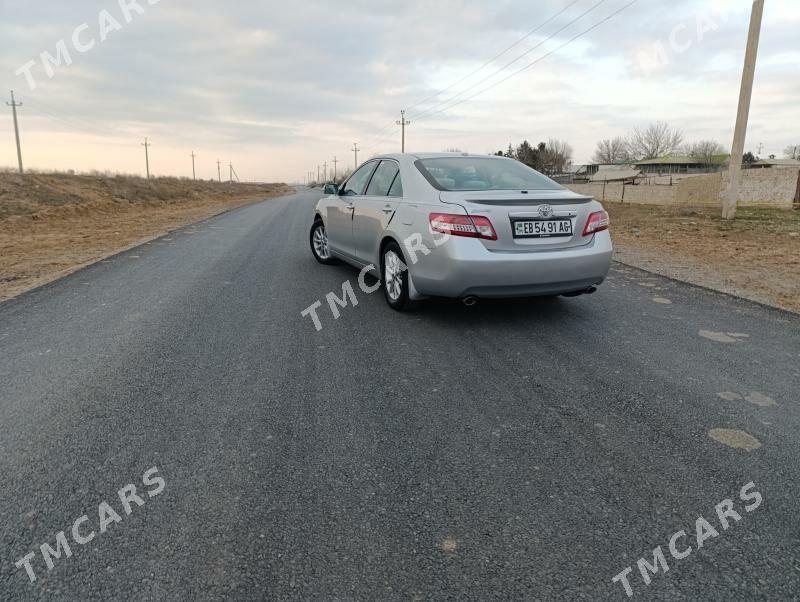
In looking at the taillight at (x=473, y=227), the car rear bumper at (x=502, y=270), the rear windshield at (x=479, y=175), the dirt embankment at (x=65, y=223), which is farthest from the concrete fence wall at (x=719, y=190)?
the dirt embankment at (x=65, y=223)

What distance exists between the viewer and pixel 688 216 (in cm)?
1720

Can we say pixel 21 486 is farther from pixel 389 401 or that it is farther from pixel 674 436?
pixel 674 436

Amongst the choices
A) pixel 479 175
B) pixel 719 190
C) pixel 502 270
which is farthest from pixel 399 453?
pixel 719 190

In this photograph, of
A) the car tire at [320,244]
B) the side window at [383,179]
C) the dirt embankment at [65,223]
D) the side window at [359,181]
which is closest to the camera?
the side window at [383,179]

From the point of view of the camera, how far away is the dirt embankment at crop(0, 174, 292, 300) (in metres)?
8.55

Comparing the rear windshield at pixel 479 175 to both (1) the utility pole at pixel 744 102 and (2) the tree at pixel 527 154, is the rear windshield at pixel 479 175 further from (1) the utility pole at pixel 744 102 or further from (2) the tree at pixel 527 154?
(2) the tree at pixel 527 154

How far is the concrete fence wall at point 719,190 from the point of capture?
20750 mm

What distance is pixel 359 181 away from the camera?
6629mm

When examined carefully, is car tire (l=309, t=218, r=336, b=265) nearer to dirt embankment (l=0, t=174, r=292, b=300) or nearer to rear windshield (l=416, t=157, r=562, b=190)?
rear windshield (l=416, t=157, r=562, b=190)

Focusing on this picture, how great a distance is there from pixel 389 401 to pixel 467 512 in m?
1.15

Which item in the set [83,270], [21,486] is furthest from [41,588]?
[83,270]

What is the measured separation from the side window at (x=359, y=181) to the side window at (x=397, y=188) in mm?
893

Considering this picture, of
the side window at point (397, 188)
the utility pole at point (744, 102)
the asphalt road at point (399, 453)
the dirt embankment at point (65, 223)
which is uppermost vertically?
the utility pole at point (744, 102)

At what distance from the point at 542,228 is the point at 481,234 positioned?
0.55m
